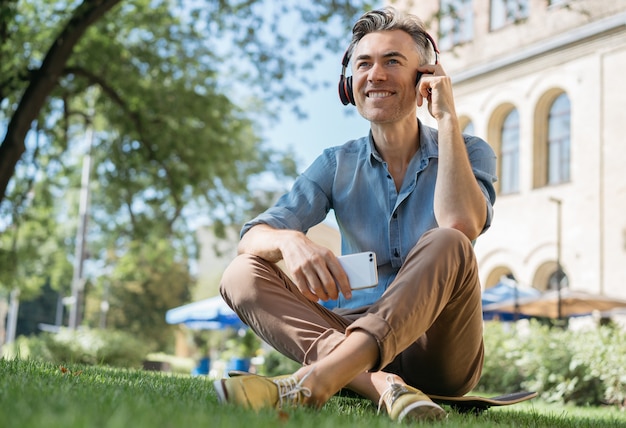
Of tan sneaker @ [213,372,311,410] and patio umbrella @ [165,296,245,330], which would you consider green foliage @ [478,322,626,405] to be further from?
patio umbrella @ [165,296,245,330]

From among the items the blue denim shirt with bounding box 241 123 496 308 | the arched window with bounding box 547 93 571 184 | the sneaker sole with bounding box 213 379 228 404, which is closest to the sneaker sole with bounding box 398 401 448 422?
the sneaker sole with bounding box 213 379 228 404

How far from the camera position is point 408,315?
257cm

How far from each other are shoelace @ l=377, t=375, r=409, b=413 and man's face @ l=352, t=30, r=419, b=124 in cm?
121

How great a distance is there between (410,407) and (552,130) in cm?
2264

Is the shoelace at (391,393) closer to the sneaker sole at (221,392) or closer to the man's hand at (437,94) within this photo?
the sneaker sole at (221,392)

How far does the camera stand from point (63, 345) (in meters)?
16.9

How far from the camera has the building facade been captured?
21.7 meters

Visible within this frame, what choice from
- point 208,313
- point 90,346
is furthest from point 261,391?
point 208,313

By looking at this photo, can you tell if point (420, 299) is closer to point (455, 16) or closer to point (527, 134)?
point (455, 16)

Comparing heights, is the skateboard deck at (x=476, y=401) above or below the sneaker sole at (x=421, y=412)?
below

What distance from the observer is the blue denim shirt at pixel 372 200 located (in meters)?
3.37

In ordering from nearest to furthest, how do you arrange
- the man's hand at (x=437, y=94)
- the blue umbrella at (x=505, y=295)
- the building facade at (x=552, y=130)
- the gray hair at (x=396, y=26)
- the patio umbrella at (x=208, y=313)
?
the man's hand at (x=437, y=94) → the gray hair at (x=396, y=26) → the blue umbrella at (x=505, y=295) → the patio umbrella at (x=208, y=313) → the building facade at (x=552, y=130)

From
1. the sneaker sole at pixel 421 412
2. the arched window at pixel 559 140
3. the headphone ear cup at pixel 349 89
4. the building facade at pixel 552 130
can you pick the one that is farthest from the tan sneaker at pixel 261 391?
the arched window at pixel 559 140

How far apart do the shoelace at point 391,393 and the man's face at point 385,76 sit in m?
1.21
